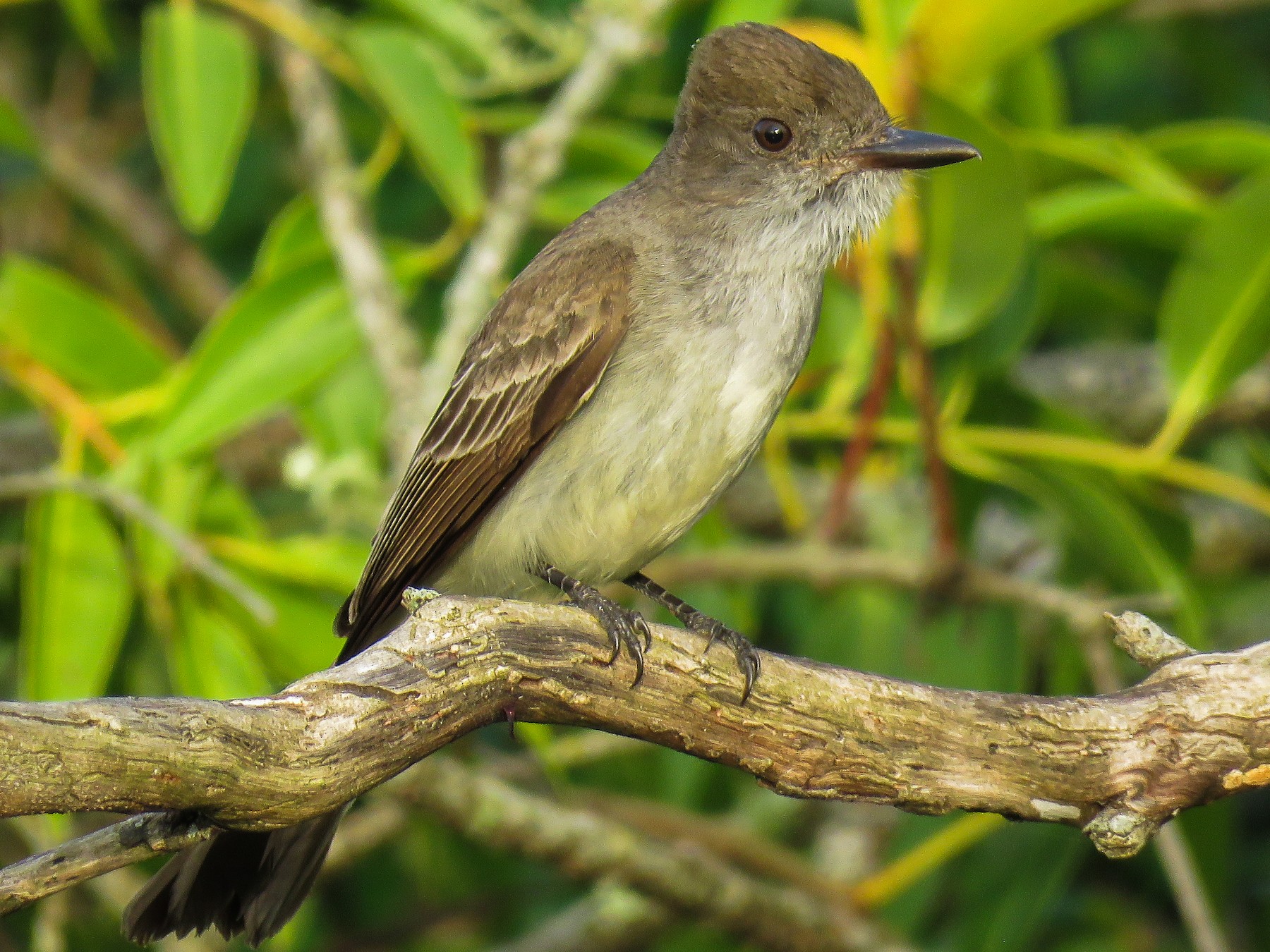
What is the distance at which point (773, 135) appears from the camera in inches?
142

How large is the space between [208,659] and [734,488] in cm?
239

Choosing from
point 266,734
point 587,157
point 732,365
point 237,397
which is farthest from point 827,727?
point 587,157

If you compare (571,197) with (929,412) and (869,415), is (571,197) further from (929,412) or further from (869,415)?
(929,412)

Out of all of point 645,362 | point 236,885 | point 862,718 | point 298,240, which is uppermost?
point 298,240

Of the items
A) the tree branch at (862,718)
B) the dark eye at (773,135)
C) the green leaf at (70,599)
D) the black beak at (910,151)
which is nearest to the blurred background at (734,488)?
the green leaf at (70,599)

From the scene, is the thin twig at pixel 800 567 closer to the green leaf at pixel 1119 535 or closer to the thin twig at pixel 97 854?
the green leaf at pixel 1119 535

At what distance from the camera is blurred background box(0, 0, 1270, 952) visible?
3.86 metres

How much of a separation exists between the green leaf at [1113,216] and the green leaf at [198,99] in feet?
6.27

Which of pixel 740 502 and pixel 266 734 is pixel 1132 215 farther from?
pixel 266 734

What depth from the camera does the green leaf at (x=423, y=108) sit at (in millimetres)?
3898

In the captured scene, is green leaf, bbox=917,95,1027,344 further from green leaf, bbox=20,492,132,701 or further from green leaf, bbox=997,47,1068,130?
green leaf, bbox=20,492,132,701

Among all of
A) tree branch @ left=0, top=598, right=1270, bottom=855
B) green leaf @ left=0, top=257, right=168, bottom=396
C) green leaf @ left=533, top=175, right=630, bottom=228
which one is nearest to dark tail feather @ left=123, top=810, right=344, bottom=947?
tree branch @ left=0, top=598, right=1270, bottom=855

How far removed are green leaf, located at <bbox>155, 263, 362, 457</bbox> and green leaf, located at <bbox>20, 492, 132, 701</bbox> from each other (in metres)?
0.24

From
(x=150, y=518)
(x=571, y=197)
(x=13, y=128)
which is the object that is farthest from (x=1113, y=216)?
(x=13, y=128)
